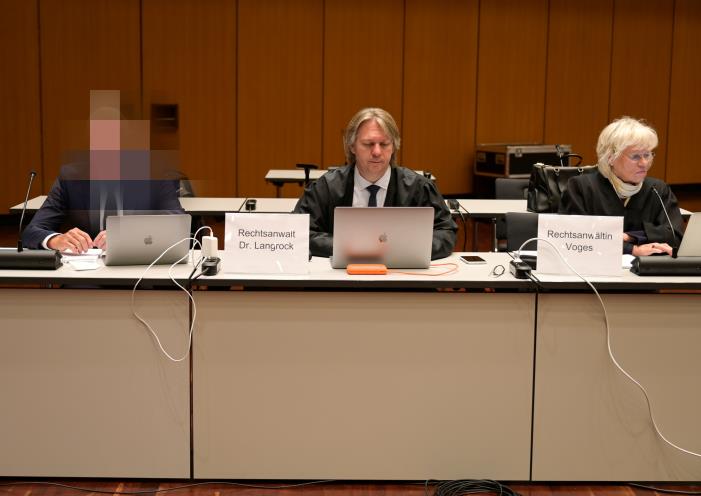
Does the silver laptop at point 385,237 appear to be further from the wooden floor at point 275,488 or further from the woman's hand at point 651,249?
the woman's hand at point 651,249

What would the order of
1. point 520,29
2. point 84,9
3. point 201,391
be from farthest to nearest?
point 520,29, point 84,9, point 201,391

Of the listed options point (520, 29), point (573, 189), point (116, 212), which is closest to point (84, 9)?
point (520, 29)

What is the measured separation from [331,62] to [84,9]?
2.46 metres

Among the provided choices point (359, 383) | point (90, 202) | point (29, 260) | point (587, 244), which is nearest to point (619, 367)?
point (587, 244)

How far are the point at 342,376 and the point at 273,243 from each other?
1.61 feet

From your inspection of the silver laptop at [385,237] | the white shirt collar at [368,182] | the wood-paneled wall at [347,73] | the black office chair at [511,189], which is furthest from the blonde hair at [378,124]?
the wood-paneled wall at [347,73]

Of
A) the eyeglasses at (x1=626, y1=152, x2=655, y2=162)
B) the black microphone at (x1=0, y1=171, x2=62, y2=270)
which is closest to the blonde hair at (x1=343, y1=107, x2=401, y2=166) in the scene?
the eyeglasses at (x1=626, y1=152, x2=655, y2=162)

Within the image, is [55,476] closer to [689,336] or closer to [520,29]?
[689,336]

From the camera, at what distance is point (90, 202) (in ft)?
11.2

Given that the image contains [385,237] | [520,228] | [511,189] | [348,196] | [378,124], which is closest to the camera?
[385,237]

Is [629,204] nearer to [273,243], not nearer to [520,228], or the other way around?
[520,228]

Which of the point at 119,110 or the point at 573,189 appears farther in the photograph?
the point at 573,189

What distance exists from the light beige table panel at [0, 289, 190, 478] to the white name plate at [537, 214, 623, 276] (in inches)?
48.6

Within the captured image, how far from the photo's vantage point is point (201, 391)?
2715 mm
